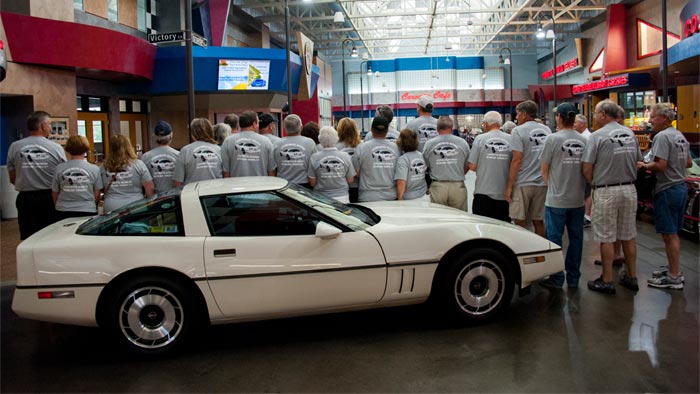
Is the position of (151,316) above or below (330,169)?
below

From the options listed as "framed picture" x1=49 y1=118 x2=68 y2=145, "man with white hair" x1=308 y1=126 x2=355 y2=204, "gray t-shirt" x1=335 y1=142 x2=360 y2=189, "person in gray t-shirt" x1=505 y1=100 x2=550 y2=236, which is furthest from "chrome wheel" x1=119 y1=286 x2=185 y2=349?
"framed picture" x1=49 y1=118 x2=68 y2=145

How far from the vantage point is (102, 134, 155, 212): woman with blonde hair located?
6.00 metres

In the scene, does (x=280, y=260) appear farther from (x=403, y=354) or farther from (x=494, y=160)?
(x=494, y=160)

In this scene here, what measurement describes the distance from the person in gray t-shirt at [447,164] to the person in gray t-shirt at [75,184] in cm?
362

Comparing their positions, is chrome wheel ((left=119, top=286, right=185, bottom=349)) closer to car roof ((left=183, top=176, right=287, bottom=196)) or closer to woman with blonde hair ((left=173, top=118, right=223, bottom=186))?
car roof ((left=183, top=176, right=287, bottom=196))

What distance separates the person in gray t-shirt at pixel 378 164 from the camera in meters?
6.39

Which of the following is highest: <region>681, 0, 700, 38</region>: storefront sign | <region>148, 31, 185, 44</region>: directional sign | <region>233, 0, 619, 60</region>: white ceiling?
<region>233, 0, 619, 60</region>: white ceiling

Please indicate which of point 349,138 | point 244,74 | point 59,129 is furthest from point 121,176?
point 244,74

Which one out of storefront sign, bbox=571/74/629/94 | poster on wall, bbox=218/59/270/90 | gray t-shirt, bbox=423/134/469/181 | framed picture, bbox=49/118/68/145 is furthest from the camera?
storefront sign, bbox=571/74/629/94

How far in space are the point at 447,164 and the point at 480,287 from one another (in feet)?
6.65

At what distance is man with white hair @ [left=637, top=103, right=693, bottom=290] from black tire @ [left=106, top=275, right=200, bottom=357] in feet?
15.2

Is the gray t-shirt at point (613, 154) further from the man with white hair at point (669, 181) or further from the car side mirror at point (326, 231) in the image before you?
the car side mirror at point (326, 231)

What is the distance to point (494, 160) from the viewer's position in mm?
6453

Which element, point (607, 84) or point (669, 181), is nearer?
point (669, 181)
